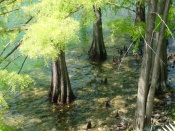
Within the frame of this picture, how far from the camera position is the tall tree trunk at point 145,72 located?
895cm

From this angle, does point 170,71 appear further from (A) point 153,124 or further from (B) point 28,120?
(B) point 28,120

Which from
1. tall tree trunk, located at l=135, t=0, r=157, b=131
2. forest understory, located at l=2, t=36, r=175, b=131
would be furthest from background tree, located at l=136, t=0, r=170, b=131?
forest understory, located at l=2, t=36, r=175, b=131

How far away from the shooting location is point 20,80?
9477 millimetres

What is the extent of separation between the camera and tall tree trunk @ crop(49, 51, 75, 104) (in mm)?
13258

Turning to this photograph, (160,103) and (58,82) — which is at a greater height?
(58,82)

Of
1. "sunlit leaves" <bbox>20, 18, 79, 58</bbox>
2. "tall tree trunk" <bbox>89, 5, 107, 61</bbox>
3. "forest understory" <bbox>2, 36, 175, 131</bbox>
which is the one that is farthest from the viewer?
"tall tree trunk" <bbox>89, 5, 107, 61</bbox>

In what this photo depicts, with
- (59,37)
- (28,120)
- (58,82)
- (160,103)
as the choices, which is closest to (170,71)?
(160,103)

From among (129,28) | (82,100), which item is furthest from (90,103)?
(129,28)

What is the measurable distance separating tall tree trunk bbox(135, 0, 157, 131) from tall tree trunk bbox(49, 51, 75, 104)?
4123 millimetres

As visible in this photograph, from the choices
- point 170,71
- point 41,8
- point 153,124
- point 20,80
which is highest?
point 41,8

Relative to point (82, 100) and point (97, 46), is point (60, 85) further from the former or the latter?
point (97, 46)

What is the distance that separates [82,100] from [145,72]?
199 inches

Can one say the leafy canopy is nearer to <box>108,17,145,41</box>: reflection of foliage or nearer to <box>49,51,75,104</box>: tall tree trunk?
<box>108,17,145,41</box>: reflection of foliage

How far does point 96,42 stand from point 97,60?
1.06 meters
